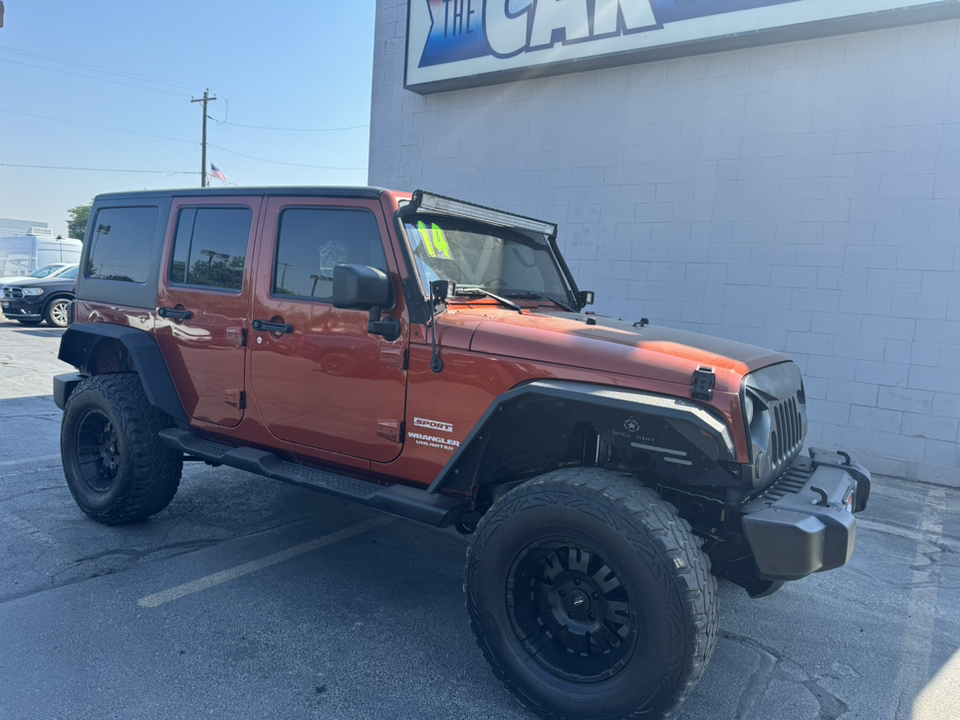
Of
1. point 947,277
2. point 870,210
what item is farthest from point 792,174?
point 947,277

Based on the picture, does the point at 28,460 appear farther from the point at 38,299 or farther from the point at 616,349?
the point at 38,299

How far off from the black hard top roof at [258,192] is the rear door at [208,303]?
0.05 m

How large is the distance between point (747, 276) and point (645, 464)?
4.79 metres

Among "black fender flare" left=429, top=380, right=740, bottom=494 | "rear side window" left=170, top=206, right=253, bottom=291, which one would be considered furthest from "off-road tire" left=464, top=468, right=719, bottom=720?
"rear side window" left=170, top=206, right=253, bottom=291

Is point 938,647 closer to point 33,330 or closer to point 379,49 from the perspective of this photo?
point 379,49

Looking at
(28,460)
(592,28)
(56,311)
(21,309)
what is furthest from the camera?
(56,311)

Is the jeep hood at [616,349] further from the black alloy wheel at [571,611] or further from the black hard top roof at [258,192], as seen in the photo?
the black hard top roof at [258,192]

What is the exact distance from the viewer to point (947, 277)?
239 inches

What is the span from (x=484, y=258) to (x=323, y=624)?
2.07 m

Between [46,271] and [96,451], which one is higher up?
[46,271]

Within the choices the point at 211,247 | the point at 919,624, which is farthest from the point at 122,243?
the point at 919,624

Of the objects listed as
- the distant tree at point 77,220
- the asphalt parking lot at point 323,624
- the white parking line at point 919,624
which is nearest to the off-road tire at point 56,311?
the asphalt parking lot at point 323,624

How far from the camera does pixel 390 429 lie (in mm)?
3223

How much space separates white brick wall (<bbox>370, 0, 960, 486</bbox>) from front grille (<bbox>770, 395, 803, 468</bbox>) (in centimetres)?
383
